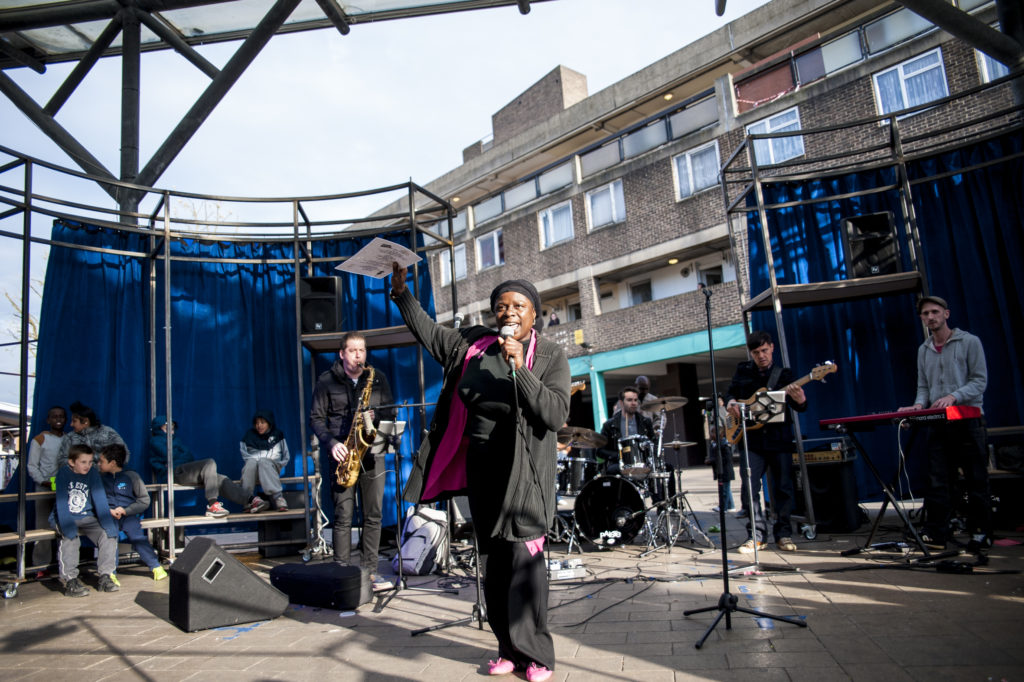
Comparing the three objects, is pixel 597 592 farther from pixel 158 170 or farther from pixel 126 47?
pixel 126 47

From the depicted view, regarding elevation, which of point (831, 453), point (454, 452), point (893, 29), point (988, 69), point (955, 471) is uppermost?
point (893, 29)

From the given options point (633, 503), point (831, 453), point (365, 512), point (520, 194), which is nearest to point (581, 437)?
point (633, 503)

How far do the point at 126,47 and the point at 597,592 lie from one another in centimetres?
622

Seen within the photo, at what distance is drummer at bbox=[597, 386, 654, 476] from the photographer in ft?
24.0

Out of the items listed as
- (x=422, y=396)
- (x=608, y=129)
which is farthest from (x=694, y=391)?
(x=422, y=396)

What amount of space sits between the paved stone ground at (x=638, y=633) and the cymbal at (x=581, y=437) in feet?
6.97

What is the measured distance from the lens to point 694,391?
21641 millimetres

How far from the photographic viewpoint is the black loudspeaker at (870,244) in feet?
22.6

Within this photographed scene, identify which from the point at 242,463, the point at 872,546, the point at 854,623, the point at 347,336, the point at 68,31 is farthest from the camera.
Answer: the point at 242,463

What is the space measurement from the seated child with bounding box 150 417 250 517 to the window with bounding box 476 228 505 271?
16619 millimetres

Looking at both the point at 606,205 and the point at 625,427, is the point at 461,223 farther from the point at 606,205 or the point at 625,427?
the point at 625,427

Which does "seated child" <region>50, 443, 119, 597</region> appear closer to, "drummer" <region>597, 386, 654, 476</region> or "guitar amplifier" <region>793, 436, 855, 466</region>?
"drummer" <region>597, 386, 654, 476</region>

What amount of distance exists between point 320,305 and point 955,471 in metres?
6.25

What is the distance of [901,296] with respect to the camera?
24.3 feet
